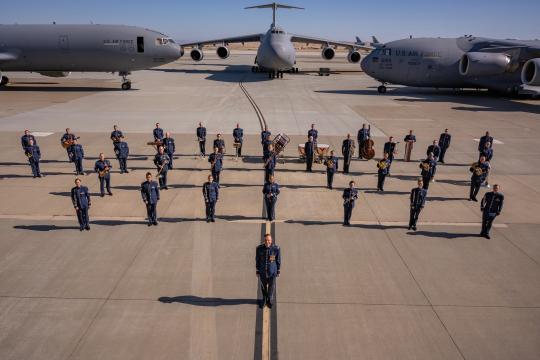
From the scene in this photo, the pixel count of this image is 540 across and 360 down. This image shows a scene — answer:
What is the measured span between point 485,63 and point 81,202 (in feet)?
102

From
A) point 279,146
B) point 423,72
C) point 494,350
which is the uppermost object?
point 423,72

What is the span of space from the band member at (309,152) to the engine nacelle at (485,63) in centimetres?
2221

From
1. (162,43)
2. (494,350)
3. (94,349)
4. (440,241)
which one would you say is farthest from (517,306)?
(162,43)

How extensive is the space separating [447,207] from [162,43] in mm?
27306

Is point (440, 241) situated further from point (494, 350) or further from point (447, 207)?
point (494, 350)

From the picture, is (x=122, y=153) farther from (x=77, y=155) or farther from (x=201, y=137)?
(x=201, y=137)

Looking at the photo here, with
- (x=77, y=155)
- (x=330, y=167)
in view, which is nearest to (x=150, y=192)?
(x=77, y=155)

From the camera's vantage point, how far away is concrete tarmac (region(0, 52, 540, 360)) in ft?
20.4

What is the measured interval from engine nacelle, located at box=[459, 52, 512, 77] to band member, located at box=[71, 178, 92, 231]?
30069 mm

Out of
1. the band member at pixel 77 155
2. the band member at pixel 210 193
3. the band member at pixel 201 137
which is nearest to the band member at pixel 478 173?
the band member at pixel 210 193

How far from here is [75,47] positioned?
3102 centimetres

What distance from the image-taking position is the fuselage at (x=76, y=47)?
30.9m

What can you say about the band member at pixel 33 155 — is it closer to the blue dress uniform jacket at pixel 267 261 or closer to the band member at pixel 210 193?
the band member at pixel 210 193

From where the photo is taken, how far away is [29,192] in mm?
12312
